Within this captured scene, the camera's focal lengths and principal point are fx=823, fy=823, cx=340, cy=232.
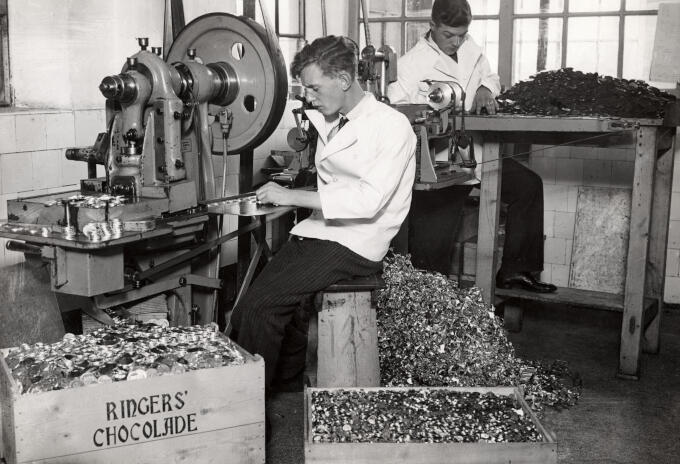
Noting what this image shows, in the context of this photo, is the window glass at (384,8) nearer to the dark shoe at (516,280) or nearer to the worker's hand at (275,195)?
the dark shoe at (516,280)

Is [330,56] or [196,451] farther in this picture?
[330,56]

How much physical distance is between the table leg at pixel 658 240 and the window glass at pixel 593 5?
134 cm

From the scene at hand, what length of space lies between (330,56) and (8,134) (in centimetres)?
150

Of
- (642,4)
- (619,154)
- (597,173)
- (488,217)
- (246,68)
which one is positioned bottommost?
(488,217)

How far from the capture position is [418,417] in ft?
9.03

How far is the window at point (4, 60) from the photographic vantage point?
362 centimetres

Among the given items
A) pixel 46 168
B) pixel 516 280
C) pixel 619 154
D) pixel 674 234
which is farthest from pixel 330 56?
pixel 674 234

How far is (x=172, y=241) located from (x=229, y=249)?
182cm

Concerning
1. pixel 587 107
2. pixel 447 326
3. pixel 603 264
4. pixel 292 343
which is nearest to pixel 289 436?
pixel 292 343

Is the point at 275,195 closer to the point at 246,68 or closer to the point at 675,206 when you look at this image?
the point at 246,68

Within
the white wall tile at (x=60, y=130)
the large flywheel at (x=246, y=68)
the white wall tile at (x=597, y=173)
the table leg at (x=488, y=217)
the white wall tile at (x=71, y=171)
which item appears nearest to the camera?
the large flywheel at (x=246, y=68)

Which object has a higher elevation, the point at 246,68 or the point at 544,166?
the point at 246,68

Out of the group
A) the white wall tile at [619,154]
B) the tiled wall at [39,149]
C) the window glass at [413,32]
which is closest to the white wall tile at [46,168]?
the tiled wall at [39,149]

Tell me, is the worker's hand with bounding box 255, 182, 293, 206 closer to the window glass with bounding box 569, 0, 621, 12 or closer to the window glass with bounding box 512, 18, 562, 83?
the window glass with bounding box 512, 18, 562, 83
